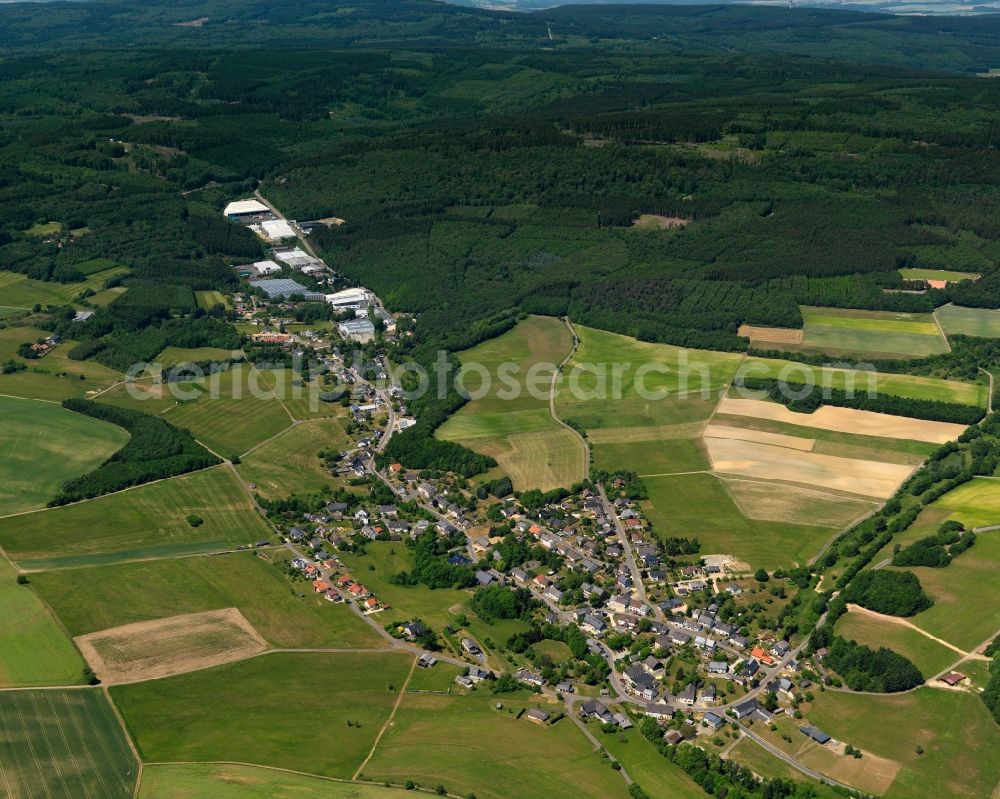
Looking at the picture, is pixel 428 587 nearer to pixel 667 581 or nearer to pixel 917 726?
pixel 667 581

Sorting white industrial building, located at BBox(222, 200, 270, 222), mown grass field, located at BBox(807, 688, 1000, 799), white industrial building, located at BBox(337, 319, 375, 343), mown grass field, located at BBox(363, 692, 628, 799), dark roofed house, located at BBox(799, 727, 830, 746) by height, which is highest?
white industrial building, located at BBox(222, 200, 270, 222)

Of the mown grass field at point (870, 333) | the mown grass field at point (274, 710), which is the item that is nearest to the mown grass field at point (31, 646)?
the mown grass field at point (274, 710)

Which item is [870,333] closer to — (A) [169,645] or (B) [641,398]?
(B) [641,398]

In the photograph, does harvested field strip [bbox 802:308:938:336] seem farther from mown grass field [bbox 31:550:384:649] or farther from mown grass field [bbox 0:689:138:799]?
mown grass field [bbox 0:689:138:799]

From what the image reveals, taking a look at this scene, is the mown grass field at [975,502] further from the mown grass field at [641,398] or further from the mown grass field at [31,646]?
the mown grass field at [31,646]

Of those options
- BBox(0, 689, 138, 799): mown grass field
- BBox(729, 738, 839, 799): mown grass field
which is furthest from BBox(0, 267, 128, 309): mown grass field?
BBox(729, 738, 839, 799): mown grass field

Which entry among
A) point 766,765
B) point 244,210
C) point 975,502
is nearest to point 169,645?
point 766,765
